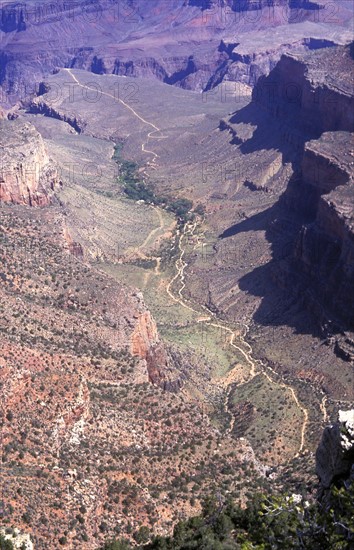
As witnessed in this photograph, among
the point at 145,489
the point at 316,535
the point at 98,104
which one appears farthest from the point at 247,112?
the point at 316,535

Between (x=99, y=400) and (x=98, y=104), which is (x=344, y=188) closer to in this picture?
(x=99, y=400)

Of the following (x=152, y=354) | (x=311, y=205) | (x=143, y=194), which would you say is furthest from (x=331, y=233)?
(x=143, y=194)

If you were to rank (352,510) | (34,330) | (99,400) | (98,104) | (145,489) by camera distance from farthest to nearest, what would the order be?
(98,104) < (34,330) < (99,400) < (145,489) < (352,510)

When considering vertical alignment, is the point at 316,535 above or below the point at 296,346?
above

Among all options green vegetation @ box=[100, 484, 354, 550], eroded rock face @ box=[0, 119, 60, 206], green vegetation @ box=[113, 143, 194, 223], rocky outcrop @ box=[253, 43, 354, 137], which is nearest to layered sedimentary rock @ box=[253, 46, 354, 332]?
rocky outcrop @ box=[253, 43, 354, 137]

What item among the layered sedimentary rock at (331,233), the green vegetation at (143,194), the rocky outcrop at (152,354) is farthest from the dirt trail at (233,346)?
the green vegetation at (143,194)

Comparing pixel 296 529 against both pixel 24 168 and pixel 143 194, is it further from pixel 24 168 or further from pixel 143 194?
pixel 143 194

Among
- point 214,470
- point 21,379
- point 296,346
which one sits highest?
point 21,379
